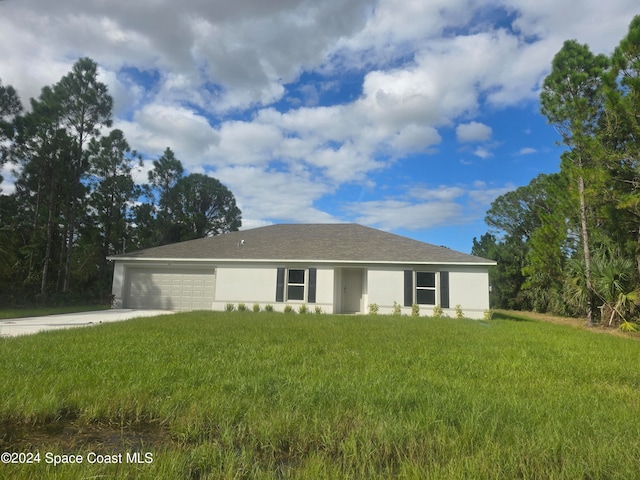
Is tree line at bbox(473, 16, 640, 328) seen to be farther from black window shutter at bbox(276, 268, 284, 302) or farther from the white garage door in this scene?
the white garage door

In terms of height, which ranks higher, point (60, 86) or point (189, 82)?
point (60, 86)

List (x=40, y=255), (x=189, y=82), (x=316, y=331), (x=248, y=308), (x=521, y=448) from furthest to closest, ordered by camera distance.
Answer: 1. (x=40, y=255)
2. (x=248, y=308)
3. (x=189, y=82)
4. (x=316, y=331)
5. (x=521, y=448)

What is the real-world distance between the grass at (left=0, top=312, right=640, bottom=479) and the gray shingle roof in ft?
33.5

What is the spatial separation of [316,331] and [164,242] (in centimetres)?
2825

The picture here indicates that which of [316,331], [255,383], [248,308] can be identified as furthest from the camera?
[248,308]

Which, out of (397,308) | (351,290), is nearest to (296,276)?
(351,290)

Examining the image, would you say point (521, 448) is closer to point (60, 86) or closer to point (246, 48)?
point (246, 48)

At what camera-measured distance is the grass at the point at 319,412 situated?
8.71ft

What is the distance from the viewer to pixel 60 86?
2320 cm

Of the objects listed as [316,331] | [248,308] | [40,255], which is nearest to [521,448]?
[316,331]

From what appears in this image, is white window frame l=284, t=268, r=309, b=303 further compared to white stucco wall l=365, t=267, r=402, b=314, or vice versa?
white window frame l=284, t=268, r=309, b=303

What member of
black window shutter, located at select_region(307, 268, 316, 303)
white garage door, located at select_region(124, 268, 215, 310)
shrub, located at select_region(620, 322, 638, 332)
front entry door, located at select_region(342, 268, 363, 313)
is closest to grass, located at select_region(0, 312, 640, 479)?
shrub, located at select_region(620, 322, 638, 332)

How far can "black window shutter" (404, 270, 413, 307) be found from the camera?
1609 cm

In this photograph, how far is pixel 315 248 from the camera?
1834 centimetres
